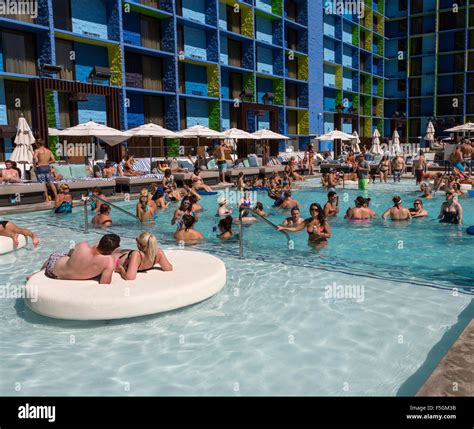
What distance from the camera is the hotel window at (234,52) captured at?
36.4 meters

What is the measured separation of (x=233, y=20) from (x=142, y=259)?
1308 inches

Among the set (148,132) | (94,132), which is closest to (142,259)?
(94,132)

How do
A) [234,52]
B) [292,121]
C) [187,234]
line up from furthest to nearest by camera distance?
1. [292,121]
2. [234,52]
3. [187,234]

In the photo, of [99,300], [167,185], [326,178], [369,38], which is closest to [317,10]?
[369,38]

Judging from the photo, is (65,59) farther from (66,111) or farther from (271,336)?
(271,336)

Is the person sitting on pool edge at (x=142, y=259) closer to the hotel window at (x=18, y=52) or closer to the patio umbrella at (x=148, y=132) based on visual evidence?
the patio umbrella at (x=148, y=132)

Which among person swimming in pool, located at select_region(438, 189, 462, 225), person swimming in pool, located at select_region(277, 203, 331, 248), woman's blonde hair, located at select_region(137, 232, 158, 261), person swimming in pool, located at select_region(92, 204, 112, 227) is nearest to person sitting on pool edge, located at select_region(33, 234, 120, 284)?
woman's blonde hair, located at select_region(137, 232, 158, 261)

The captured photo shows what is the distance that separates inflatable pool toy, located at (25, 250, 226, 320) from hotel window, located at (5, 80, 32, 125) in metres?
19.1

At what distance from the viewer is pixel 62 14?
25438 millimetres

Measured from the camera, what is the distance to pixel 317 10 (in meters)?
43.5

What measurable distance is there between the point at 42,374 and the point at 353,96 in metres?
49.5

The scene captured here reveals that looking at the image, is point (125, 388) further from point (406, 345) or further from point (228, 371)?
point (406, 345)

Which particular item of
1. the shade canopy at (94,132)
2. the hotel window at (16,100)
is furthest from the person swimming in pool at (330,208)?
the hotel window at (16,100)
